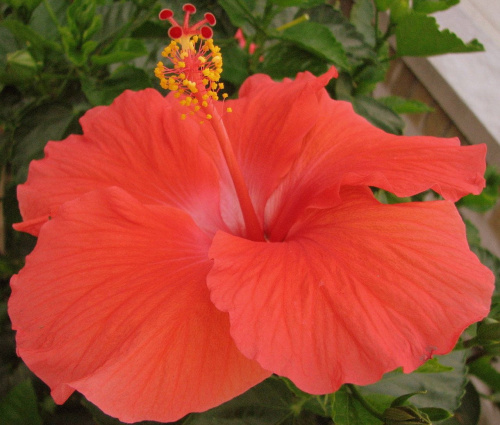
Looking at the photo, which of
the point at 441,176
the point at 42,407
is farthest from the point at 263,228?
the point at 42,407

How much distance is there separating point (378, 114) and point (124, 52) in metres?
0.53

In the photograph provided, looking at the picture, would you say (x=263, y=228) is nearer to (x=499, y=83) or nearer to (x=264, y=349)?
(x=264, y=349)

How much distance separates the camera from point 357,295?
0.51 metres

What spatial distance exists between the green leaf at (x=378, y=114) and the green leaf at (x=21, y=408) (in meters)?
0.88

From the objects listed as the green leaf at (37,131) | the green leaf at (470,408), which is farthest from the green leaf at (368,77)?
the green leaf at (470,408)

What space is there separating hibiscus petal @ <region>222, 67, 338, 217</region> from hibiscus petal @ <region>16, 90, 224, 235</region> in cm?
7

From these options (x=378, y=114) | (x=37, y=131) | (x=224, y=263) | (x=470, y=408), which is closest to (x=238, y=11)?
(x=378, y=114)

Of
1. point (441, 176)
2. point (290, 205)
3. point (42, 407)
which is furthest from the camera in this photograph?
point (42, 407)

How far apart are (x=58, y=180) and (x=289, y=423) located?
1.83ft

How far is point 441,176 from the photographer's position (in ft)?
2.01

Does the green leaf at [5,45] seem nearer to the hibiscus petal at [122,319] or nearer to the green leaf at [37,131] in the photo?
the green leaf at [37,131]

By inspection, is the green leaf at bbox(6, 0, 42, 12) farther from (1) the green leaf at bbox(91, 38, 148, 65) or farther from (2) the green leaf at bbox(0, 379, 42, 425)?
(2) the green leaf at bbox(0, 379, 42, 425)

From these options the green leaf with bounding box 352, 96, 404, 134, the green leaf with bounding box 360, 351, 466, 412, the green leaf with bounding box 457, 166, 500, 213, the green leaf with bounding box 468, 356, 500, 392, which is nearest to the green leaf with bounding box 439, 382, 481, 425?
the green leaf with bounding box 468, 356, 500, 392

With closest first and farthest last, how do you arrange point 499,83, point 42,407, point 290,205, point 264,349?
1. point 264,349
2. point 290,205
3. point 42,407
4. point 499,83
